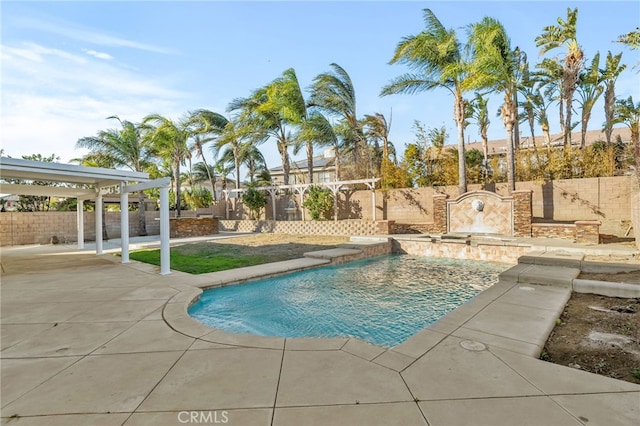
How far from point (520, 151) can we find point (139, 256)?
1707 cm

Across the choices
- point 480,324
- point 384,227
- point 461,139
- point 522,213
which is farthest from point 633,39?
point 480,324

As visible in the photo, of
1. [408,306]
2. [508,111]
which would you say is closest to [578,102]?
[508,111]

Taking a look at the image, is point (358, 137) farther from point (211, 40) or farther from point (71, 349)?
point (71, 349)

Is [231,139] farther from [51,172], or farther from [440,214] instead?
[51,172]

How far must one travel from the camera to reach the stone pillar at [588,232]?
1034 centimetres

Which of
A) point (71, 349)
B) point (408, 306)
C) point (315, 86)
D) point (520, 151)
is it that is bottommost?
point (408, 306)

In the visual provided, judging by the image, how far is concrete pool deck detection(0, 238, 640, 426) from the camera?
2.21 metres

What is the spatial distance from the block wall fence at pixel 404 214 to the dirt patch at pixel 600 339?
20.3ft

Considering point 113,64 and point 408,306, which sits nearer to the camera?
point 408,306

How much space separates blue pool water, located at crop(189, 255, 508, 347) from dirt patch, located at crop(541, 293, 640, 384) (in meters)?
1.81

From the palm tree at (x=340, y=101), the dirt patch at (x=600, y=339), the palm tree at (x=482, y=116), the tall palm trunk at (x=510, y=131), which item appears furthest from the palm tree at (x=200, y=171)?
the dirt patch at (x=600, y=339)

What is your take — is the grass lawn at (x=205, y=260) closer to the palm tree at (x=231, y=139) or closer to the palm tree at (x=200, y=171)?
the palm tree at (x=231, y=139)

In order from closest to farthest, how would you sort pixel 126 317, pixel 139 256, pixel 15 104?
pixel 126 317 < pixel 15 104 < pixel 139 256

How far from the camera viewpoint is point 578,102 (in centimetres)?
1759
